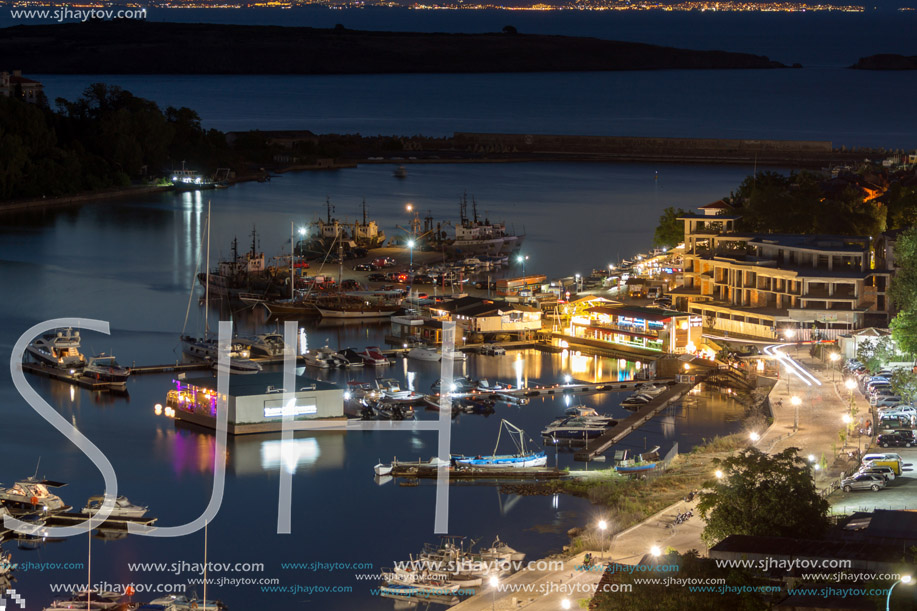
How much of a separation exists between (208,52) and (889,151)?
1697 inches

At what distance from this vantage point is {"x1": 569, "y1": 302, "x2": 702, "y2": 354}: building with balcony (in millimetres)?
12875

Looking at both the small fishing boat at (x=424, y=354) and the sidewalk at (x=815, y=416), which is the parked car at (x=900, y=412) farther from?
the small fishing boat at (x=424, y=354)

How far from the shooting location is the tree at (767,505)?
6.20m

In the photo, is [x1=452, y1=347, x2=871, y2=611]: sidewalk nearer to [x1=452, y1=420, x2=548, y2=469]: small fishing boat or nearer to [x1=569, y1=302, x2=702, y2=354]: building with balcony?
[x1=452, y1=420, x2=548, y2=469]: small fishing boat

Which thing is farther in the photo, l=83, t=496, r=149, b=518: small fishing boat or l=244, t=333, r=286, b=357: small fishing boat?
l=244, t=333, r=286, b=357: small fishing boat

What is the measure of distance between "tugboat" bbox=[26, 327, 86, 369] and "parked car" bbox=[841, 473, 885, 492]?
6.95 metres

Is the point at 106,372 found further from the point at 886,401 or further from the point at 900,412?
the point at 900,412

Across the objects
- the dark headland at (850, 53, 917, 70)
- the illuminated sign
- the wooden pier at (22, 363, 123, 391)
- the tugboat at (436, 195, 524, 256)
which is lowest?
the wooden pier at (22, 363, 123, 391)

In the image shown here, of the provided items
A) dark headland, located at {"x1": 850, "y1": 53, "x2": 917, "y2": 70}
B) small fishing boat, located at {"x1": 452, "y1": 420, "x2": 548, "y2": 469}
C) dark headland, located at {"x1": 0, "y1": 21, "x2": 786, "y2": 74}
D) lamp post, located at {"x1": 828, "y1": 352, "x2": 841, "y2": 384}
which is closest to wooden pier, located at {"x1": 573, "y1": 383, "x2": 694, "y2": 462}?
small fishing boat, located at {"x1": 452, "y1": 420, "x2": 548, "y2": 469}

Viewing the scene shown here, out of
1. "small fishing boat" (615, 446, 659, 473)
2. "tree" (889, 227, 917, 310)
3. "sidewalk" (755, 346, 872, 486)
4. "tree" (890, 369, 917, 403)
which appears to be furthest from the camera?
"tree" (889, 227, 917, 310)

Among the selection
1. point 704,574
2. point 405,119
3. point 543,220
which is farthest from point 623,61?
point 704,574

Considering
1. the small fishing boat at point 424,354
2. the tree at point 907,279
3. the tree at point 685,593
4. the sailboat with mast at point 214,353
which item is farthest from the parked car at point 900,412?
the sailboat with mast at point 214,353

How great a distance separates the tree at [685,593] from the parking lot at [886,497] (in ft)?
5.97

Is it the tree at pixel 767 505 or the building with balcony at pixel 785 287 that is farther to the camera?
the building with balcony at pixel 785 287
